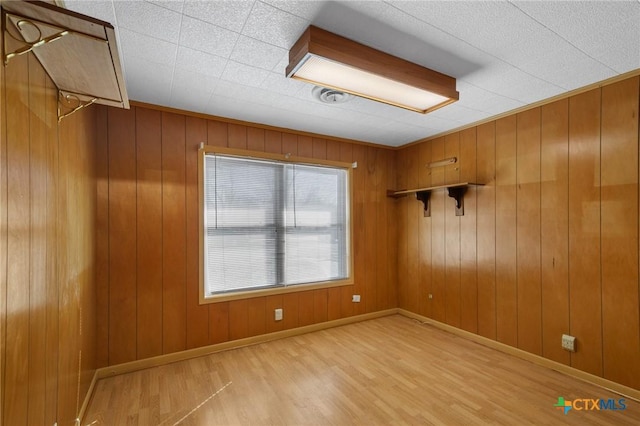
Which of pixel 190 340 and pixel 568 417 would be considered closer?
pixel 568 417

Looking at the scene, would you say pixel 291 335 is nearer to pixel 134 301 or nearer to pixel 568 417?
A: pixel 134 301

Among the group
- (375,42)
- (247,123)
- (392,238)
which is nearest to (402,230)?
(392,238)

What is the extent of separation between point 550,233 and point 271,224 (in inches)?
111

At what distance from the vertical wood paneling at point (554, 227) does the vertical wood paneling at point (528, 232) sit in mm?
47

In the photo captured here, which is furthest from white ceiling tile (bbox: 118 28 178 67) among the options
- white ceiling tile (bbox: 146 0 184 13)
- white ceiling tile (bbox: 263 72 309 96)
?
white ceiling tile (bbox: 263 72 309 96)

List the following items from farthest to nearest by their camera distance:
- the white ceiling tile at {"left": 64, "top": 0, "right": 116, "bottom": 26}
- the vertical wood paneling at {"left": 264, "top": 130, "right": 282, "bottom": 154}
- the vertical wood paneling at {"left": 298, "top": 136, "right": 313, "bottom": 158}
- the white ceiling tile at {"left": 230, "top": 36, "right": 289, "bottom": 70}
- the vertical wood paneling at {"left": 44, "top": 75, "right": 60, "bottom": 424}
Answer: the vertical wood paneling at {"left": 298, "top": 136, "right": 313, "bottom": 158} < the vertical wood paneling at {"left": 264, "top": 130, "right": 282, "bottom": 154} < the white ceiling tile at {"left": 230, "top": 36, "right": 289, "bottom": 70} < the white ceiling tile at {"left": 64, "top": 0, "right": 116, "bottom": 26} < the vertical wood paneling at {"left": 44, "top": 75, "right": 60, "bottom": 424}

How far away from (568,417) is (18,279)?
10.5 ft

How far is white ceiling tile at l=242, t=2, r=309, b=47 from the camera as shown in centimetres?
159

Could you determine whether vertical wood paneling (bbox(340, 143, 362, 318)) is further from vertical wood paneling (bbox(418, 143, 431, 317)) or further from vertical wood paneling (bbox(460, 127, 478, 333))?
vertical wood paneling (bbox(460, 127, 478, 333))

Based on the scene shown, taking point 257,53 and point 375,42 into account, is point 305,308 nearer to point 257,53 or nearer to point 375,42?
point 257,53

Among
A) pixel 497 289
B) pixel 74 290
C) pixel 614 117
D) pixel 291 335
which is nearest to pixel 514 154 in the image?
pixel 614 117

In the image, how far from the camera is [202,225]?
10.0 ft

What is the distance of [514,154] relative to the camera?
3.04 m

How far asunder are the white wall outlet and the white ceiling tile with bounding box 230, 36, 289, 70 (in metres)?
3.29
